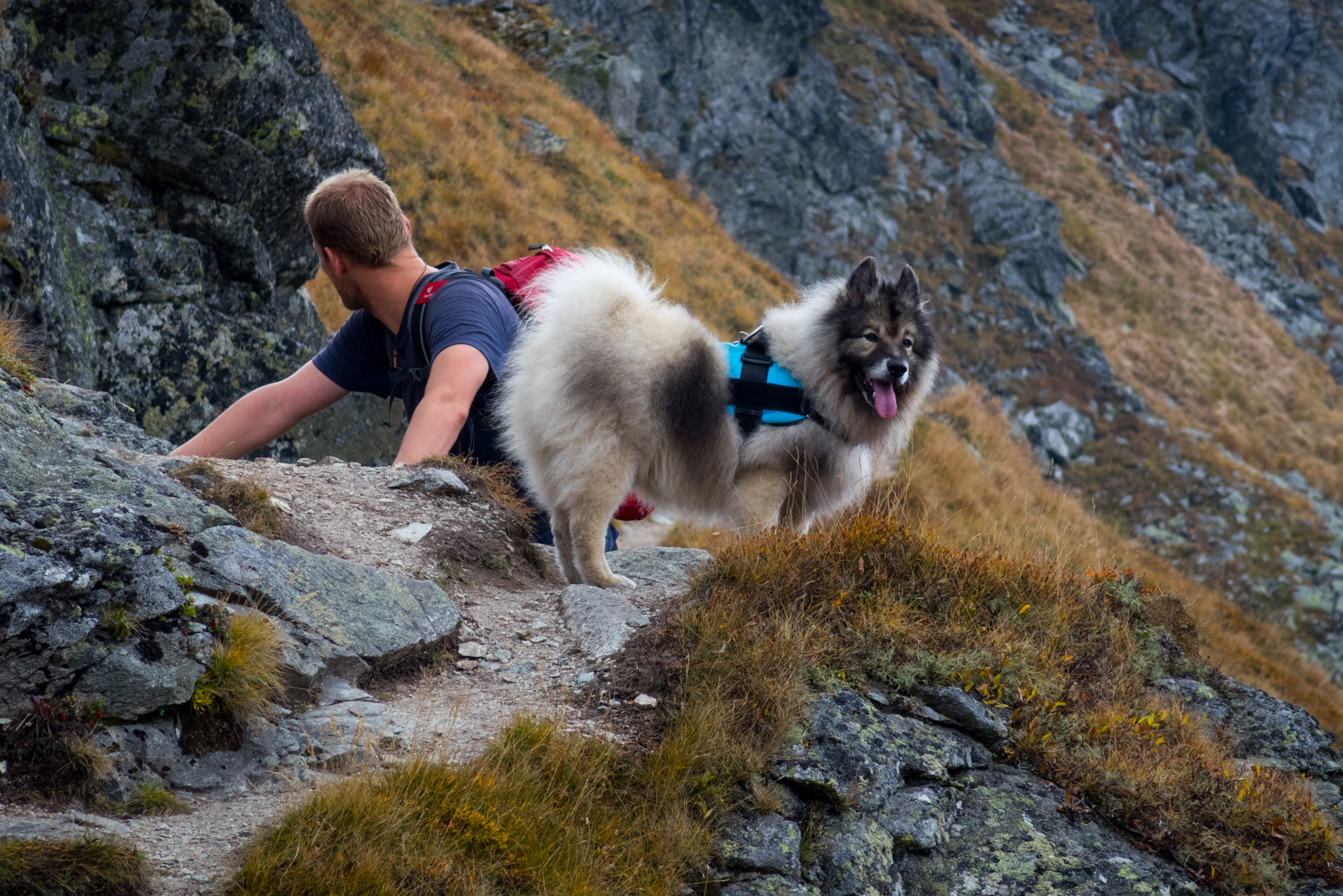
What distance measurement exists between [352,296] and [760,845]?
13.6ft

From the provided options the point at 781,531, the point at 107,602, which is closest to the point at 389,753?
the point at 107,602

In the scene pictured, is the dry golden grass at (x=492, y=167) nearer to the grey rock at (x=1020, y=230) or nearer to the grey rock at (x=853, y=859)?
the grey rock at (x=853, y=859)

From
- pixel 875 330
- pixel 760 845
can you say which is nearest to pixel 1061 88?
pixel 875 330

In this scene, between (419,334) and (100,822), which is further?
(419,334)

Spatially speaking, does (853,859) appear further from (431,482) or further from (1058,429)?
(1058,429)

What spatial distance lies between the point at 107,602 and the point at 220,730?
1.82 ft

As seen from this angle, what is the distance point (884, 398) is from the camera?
17.7 feet

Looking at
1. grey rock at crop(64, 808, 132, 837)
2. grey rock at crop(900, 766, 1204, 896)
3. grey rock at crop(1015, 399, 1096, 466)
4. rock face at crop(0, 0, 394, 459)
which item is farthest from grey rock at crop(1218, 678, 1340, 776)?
grey rock at crop(1015, 399, 1096, 466)

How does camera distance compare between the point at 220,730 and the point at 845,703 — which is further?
the point at 845,703

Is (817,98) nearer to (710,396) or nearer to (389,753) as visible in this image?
(710,396)

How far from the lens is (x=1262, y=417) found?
113 ft

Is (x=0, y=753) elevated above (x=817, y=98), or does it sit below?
below

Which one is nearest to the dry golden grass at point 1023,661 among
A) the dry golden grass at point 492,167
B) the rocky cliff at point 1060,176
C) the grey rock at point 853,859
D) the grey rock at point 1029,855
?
the grey rock at point 1029,855

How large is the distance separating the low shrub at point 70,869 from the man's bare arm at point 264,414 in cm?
364
